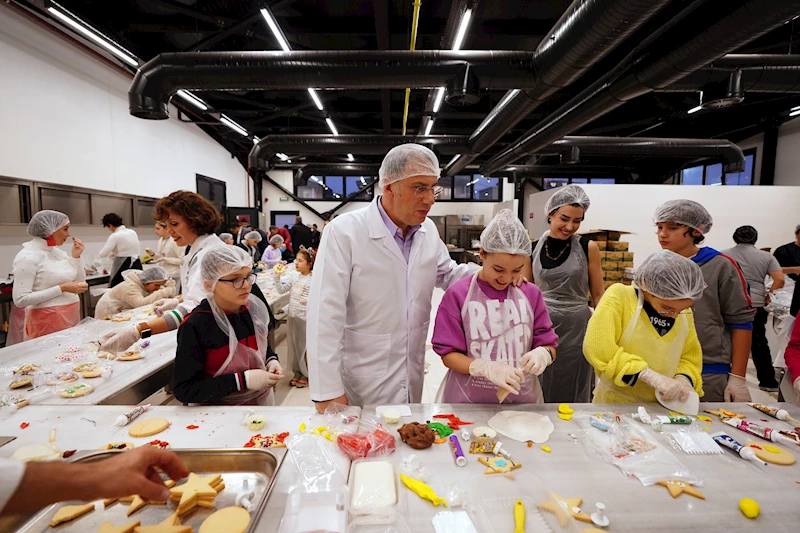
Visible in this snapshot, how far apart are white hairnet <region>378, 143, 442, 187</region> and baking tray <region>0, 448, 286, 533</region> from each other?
1115mm

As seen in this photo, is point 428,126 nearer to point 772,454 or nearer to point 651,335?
point 651,335

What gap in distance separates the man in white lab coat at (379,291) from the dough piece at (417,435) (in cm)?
35

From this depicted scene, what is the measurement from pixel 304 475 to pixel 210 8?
5358mm

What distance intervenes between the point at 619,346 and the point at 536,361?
→ 0.46 metres

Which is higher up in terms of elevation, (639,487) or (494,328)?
(494,328)

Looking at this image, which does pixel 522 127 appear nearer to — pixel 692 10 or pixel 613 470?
pixel 692 10

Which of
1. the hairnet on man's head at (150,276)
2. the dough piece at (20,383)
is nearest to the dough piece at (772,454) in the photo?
the dough piece at (20,383)

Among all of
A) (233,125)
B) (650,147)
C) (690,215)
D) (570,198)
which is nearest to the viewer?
(690,215)

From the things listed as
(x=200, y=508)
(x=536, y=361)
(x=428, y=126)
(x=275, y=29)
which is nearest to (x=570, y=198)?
(x=536, y=361)

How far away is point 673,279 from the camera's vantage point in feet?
4.76

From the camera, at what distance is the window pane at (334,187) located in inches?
524

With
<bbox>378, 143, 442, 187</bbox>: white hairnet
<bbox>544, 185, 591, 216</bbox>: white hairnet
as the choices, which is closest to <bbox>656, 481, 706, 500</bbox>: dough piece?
<bbox>378, 143, 442, 187</bbox>: white hairnet

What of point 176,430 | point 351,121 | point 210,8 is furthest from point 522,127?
point 176,430

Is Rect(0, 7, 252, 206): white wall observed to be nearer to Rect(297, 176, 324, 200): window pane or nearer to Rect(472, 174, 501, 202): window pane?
Rect(297, 176, 324, 200): window pane
